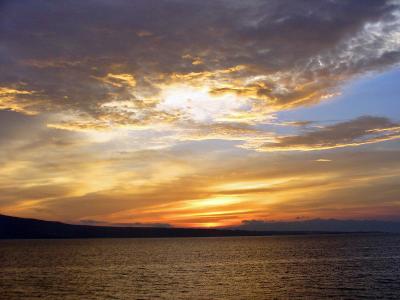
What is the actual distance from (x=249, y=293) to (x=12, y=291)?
33.7 meters

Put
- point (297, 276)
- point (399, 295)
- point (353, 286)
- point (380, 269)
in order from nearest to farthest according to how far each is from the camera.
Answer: point (399, 295) → point (353, 286) → point (297, 276) → point (380, 269)

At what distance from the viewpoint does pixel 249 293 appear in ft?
208

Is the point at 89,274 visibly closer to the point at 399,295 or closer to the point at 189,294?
the point at 189,294

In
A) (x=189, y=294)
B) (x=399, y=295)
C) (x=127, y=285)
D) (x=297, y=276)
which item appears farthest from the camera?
(x=297, y=276)

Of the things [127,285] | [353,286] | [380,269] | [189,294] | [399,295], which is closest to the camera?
[399,295]

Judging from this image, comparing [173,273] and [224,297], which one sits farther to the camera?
[173,273]

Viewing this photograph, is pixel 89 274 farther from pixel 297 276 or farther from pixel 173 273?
pixel 297 276

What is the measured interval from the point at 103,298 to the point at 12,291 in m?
15.4

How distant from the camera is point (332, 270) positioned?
9306cm

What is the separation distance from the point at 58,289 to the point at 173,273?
1133 inches

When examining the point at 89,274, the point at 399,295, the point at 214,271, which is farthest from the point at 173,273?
the point at 399,295

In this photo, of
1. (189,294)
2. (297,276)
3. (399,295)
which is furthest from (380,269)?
(189,294)

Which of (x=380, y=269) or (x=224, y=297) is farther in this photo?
(x=380, y=269)

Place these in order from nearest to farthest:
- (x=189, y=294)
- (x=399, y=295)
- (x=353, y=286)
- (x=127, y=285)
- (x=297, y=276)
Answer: (x=399, y=295)
(x=189, y=294)
(x=353, y=286)
(x=127, y=285)
(x=297, y=276)
